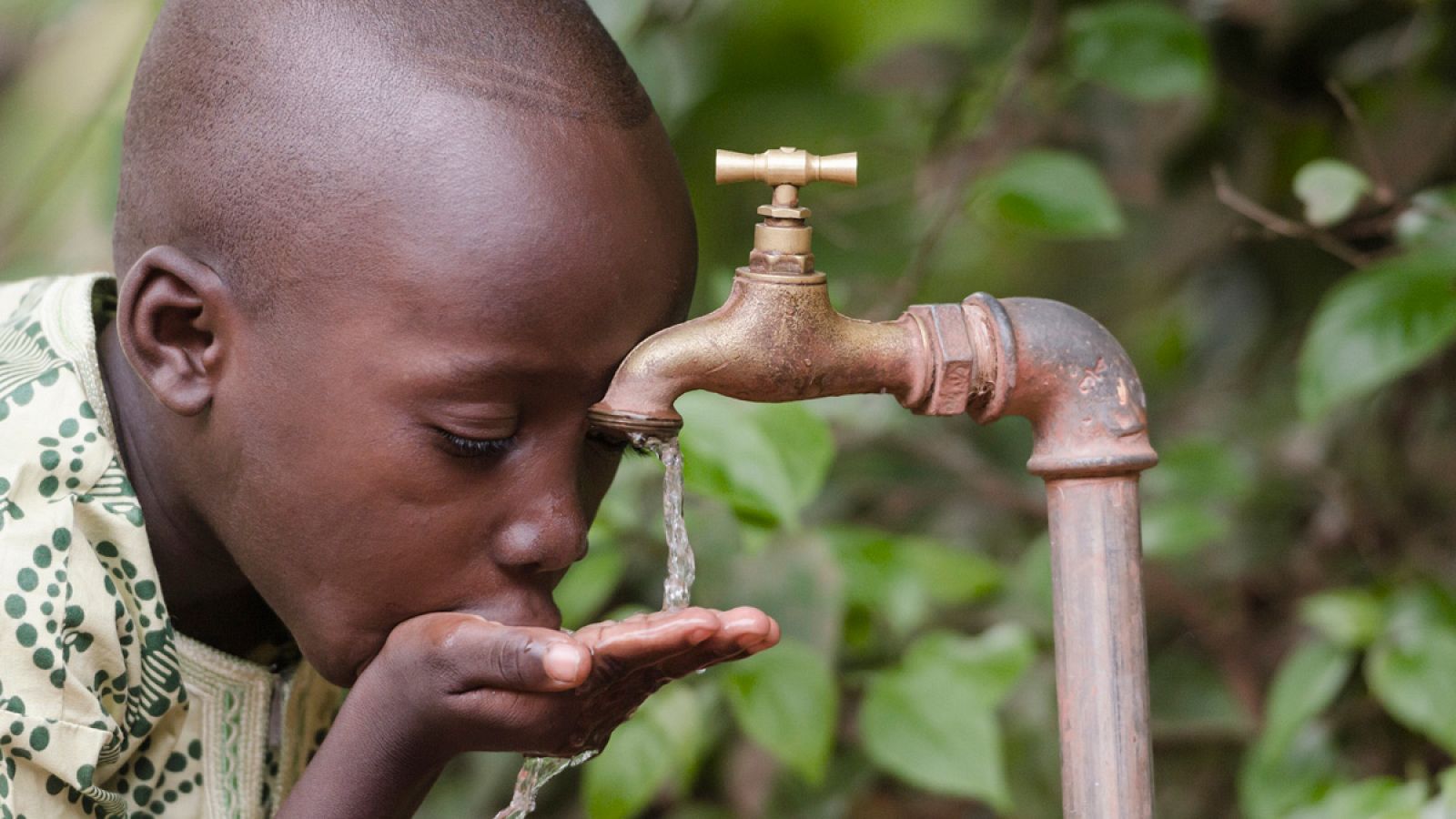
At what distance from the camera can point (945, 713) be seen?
1357 millimetres

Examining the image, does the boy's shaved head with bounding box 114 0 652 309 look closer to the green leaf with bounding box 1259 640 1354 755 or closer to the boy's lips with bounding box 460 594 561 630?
the boy's lips with bounding box 460 594 561 630

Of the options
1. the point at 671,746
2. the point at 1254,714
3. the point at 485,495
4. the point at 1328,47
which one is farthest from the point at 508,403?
the point at 1328,47

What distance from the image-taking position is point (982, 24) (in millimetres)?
1882

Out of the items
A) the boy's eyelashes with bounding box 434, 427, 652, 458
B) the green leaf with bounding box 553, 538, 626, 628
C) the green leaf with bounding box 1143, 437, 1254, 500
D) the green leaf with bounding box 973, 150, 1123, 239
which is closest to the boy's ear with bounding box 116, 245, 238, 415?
the boy's eyelashes with bounding box 434, 427, 652, 458

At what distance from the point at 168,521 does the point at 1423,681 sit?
106 cm

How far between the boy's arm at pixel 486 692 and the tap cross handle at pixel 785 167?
247 millimetres

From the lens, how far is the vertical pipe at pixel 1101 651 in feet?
2.83

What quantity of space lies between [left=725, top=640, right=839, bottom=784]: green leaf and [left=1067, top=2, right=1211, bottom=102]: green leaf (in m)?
0.67

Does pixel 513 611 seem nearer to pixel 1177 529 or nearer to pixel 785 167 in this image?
pixel 785 167

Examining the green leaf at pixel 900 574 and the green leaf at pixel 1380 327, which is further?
the green leaf at pixel 900 574

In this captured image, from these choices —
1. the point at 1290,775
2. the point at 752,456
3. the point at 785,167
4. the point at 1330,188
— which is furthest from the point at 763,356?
the point at 1290,775

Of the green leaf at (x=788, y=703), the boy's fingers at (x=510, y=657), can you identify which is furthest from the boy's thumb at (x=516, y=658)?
the green leaf at (x=788, y=703)

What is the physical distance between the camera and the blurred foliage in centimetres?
134

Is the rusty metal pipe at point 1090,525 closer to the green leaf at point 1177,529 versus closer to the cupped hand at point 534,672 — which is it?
the cupped hand at point 534,672
